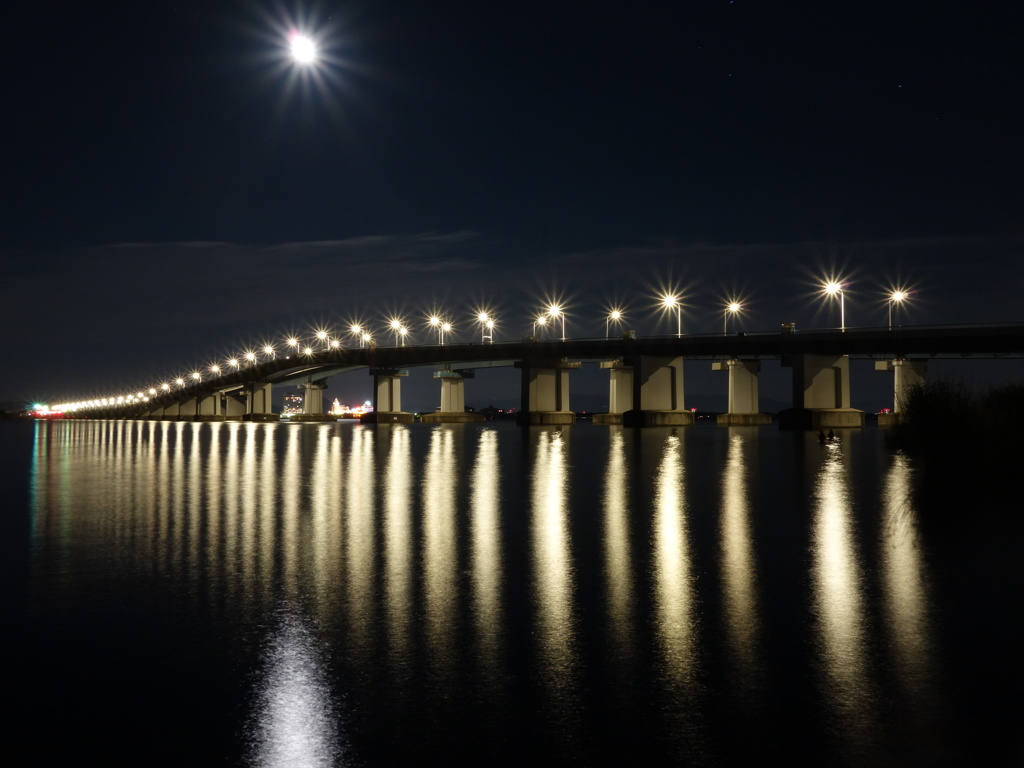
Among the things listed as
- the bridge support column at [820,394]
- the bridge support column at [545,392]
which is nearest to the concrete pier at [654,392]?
the bridge support column at [545,392]

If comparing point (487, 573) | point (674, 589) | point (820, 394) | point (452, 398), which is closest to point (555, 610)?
point (674, 589)

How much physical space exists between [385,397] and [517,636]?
124 meters

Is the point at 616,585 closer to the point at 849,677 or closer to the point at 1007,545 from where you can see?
the point at 849,677

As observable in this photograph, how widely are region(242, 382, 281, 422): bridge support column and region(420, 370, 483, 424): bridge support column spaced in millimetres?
41544

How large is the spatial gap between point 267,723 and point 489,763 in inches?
62.1

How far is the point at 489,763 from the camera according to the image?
530cm

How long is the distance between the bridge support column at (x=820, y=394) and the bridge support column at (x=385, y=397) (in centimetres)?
5986

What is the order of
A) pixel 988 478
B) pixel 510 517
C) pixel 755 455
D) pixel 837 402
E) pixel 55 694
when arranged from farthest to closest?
1. pixel 837 402
2. pixel 755 455
3. pixel 988 478
4. pixel 510 517
5. pixel 55 694

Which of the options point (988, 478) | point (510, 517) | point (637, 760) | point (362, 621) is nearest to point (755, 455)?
point (988, 478)

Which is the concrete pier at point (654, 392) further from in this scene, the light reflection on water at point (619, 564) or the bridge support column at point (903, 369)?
the light reflection on water at point (619, 564)

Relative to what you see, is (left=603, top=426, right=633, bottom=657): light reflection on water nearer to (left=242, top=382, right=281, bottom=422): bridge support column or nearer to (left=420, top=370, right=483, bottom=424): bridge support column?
(left=420, top=370, right=483, bottom=424): bridge support column

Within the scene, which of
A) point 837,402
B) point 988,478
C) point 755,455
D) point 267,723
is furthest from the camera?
point 837,402

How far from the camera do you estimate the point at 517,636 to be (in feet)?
26.3

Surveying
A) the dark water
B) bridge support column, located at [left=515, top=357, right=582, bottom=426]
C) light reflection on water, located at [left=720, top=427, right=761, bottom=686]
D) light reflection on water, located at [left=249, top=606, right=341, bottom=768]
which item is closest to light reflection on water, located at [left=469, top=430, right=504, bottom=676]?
the dark water
